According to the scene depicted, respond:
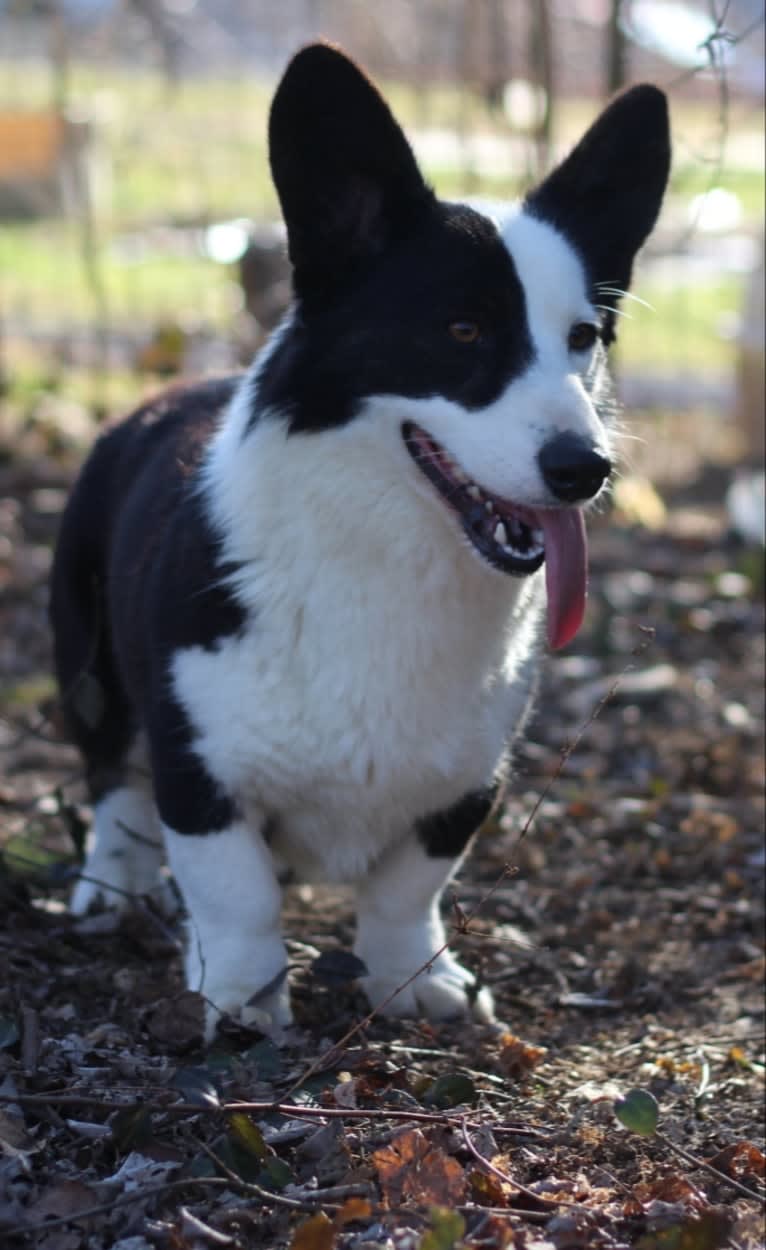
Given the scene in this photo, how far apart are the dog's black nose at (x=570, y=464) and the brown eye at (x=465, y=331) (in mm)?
270

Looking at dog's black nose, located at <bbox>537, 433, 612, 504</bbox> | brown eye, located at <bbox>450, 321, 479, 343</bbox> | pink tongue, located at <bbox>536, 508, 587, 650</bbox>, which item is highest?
brown eye, located at <bbox>450, 321, 479, 343</bbox>

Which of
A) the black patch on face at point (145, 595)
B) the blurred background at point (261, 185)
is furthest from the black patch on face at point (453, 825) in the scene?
the blurred background at point (261, 185)

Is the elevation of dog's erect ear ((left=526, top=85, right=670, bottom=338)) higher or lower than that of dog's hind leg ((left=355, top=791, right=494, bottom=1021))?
higher

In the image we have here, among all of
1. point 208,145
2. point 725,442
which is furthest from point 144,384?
point 208,145

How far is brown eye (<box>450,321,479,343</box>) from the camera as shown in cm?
291

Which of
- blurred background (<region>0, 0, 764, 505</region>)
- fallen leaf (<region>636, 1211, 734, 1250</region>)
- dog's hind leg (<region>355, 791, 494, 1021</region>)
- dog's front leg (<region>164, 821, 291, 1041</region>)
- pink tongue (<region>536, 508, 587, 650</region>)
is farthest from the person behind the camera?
blurred background (<region>0, 0, 764, 505</region>)

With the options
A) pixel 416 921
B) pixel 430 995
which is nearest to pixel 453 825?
pixel 416 921

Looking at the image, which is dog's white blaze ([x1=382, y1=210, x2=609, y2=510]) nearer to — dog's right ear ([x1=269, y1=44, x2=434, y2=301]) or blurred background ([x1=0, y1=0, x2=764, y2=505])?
dog's right ear ([x1=269, y1=44, x2=434, y2=301])

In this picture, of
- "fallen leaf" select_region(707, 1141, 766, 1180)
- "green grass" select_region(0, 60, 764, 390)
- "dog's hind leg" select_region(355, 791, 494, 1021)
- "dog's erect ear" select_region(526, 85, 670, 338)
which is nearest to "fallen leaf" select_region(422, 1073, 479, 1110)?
"fallen leaf" select_region(707, 1141, 766, 1180)

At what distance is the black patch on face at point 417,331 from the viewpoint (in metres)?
2.90

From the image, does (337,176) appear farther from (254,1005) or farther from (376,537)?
(254,1005)

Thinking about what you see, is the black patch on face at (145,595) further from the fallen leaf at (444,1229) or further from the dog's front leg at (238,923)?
the fallen leaf at (444,1229)

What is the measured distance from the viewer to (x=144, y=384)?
859 centimetres

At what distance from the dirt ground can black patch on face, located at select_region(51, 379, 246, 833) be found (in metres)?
0.32
